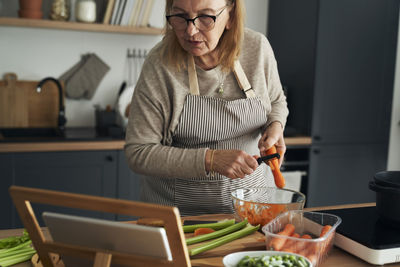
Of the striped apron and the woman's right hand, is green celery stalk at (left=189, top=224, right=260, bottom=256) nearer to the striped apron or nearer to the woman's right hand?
the woman's right hand

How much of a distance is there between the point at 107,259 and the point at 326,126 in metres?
2.61

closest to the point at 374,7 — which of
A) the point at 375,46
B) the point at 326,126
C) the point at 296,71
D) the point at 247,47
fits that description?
the point at 375,46

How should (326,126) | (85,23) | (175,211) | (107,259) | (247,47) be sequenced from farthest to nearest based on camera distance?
(326,126) → (85,23) → (247,47) → (107,259) → (175,211)

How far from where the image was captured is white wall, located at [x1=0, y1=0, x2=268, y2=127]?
3.21 meters

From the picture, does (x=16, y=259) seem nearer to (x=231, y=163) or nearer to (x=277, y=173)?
(x=231, y=163)

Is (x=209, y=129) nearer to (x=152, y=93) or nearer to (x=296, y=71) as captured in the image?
(x=152, y=93)

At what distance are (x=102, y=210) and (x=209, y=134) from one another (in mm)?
858

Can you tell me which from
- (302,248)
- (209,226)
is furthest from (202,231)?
(302,248)

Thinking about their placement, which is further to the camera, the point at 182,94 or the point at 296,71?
the point at 296,71

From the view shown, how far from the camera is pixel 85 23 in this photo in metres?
3.12

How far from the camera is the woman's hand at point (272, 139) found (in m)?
1.67

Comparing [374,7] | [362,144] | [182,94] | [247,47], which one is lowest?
[362,144]

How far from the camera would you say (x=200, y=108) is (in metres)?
1.71

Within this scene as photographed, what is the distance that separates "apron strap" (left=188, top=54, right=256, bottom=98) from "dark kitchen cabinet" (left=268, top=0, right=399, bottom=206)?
164cm
